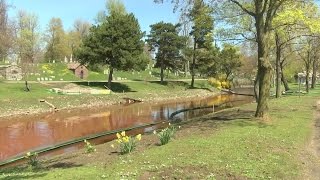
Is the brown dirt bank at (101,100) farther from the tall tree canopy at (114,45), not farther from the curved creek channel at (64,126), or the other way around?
the tall tree canopy at (114,45)

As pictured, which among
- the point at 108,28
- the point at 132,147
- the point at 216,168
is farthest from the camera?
the point at 108,28

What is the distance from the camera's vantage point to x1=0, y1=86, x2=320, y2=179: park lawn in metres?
12.2

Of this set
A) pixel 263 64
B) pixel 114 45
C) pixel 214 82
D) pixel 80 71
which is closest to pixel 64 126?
pixel 263 64

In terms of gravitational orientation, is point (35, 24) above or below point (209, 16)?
above

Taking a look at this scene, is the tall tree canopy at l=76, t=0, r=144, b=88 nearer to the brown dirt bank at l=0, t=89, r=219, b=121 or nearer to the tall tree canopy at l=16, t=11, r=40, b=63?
the brown dirt bank at l=0, t=89, r=219, b=121

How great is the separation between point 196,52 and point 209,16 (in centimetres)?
5411

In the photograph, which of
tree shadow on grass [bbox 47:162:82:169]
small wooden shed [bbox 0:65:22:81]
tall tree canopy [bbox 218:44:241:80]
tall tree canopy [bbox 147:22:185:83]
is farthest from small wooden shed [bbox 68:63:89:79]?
tree shadow on grass [bbox 47:162:82:169]

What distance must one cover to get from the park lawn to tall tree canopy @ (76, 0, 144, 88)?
43431 mm

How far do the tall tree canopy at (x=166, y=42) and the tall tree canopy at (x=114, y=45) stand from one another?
1288 cm

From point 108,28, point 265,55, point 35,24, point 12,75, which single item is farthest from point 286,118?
point 35,24

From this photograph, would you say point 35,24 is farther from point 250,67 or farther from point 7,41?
point 250,67

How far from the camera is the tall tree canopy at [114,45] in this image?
6322 cm

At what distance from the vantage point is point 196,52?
78938 mm

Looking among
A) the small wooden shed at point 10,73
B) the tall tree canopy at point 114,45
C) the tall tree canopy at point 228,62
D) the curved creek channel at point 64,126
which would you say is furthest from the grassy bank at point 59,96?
the tall tree canopy at point 228,62
